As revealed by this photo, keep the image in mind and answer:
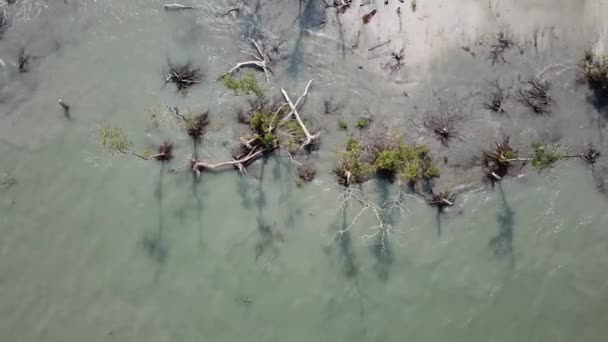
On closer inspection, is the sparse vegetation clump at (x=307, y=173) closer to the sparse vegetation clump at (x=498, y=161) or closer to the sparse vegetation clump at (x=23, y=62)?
the sparse vegetation clump at (x=498, y=161)

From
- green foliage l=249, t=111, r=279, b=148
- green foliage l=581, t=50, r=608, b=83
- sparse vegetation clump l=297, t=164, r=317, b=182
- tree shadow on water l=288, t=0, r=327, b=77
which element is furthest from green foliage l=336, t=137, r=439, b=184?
green foliage l=581, t=50, r=608, b=83

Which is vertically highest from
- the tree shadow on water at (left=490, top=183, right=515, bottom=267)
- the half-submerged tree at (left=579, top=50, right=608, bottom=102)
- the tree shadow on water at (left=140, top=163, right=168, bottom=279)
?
the half-submerged tree at (left=579, top=50, right=608, bottom=102)

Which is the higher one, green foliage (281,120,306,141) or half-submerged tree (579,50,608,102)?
half-submerged tree (579,50,608,102)

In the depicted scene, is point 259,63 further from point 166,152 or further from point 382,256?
point 382,256

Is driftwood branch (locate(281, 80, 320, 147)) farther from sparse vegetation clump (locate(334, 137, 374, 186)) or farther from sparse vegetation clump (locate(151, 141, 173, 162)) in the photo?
sparse vegetation clump (locate(151, 141, 173, 162))

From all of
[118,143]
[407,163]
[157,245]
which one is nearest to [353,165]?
[407,163]

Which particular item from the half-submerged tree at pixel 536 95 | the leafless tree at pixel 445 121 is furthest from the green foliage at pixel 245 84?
the half-submerged tree at pixel 536 95
